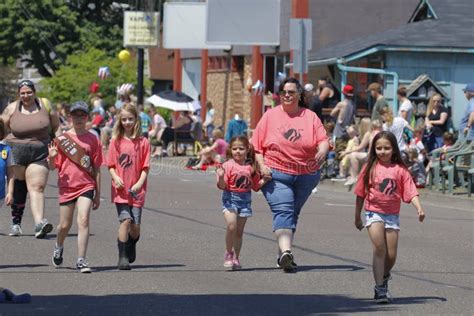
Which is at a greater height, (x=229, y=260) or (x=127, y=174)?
(x=127, y=174)

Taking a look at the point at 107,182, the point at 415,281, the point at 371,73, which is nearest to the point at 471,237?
the point at 415,281

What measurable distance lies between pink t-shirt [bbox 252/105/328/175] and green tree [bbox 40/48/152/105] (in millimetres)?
36805

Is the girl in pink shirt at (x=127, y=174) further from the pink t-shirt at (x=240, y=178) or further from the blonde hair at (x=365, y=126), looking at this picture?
the blonde hair at (x=365, y=126)

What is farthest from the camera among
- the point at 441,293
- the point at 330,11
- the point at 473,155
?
the point at 330,11

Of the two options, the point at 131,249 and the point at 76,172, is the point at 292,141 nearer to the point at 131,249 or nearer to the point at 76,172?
the point at 131,249

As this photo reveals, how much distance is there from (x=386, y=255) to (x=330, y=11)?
28.5 m

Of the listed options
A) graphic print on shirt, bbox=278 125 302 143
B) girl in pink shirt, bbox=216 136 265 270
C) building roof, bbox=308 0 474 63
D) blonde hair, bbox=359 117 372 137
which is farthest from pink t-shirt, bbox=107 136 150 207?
building roof, bbox=308 0 474 63

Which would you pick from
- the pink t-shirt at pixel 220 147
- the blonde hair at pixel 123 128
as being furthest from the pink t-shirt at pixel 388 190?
the pink t-shirt at pixel 220 147

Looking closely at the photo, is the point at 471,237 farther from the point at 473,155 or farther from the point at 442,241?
the point at 473,155

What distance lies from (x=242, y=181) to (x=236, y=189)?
0.10 m

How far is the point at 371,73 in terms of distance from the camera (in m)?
30.9

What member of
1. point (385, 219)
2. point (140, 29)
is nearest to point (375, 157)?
point (385, 219)

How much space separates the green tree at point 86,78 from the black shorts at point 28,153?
34.2 metres

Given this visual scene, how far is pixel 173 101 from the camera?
125 feet
